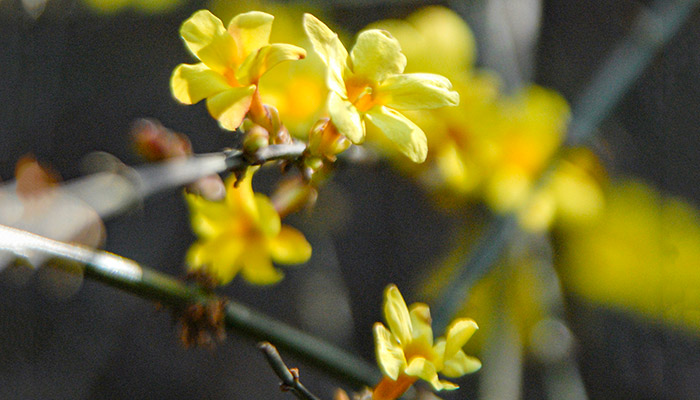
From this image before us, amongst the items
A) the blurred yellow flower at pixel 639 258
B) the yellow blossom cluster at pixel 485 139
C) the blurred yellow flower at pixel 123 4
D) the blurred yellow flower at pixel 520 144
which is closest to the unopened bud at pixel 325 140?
the yellow blossom cluster at pixel 485 139

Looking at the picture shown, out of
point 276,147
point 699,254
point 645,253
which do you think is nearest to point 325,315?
point 645,253

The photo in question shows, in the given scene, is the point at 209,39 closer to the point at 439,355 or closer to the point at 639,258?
the point at 439,355

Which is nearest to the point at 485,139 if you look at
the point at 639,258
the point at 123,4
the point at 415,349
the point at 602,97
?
the point at 602,97

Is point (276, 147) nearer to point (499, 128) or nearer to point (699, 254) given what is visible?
point (499, 128)

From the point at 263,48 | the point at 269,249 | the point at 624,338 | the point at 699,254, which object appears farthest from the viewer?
the point at 624,338

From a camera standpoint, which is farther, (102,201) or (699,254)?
(699,254)

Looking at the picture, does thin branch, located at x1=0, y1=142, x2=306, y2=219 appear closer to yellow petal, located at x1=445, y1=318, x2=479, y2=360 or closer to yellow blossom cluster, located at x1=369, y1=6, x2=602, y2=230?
yellow petal, located at x1=445, y1=318, x2=479, y2=360

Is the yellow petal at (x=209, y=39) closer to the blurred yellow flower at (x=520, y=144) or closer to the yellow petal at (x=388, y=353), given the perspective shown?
the yellow petal at (x=388, y=353)
